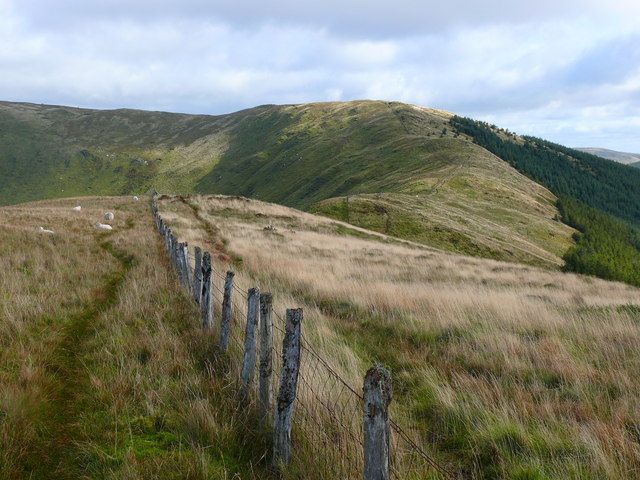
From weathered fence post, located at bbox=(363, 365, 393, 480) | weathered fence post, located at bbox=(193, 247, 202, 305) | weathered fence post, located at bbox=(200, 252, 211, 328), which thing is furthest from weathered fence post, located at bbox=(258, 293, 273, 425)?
weathered fence post, located at bbox=(193, 247, 202, 305)

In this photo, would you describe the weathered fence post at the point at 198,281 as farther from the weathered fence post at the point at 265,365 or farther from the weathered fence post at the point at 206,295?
the weathered fence post at the point at 265,365

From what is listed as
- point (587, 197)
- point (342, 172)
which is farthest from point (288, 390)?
point (587, 197)

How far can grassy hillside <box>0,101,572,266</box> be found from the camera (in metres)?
56.8

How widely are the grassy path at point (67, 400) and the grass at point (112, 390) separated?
13 mm

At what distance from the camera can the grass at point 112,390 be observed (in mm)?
4391

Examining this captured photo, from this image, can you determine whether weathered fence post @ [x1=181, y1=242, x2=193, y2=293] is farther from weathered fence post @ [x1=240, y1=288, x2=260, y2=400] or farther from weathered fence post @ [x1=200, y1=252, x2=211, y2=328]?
weathered fence post @ [x1=240, y1=288, x2=260, y2=400]

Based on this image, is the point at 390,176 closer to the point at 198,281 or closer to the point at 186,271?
the point at 186,271

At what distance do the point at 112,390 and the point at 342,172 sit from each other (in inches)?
4138

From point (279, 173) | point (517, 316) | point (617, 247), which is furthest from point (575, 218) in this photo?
point (517, 316)

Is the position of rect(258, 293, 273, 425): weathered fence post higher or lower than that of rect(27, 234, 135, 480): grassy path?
higher

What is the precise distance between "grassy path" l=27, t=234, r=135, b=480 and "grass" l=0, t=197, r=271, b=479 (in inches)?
0.5

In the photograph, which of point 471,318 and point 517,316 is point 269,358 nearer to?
point 471,318

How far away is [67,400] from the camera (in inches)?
223

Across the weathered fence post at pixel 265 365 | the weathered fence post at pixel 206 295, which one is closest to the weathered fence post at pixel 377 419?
the weathered fence post at pixel 265 365
